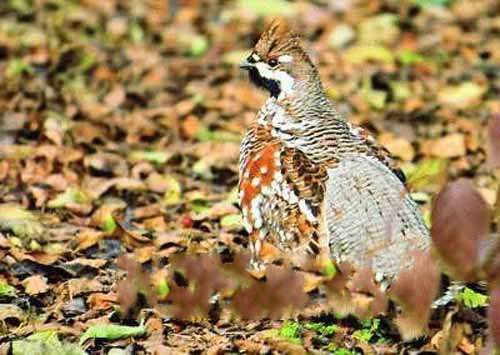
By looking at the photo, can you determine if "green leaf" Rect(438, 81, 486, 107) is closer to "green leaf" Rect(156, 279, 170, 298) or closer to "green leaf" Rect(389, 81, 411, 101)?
"green leaf" Rect(389, 81, 411, 101)

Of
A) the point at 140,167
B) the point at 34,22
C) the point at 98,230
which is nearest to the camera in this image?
the point at 98,230

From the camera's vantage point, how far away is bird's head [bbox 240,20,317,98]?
19.8 feet

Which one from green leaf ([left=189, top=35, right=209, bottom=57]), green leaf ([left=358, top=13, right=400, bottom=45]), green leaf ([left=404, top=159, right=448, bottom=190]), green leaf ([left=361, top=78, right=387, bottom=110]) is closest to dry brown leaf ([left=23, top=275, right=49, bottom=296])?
green leaf ([left=404, top=159, right=448, bottom=190])

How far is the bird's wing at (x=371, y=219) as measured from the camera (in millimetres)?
4992

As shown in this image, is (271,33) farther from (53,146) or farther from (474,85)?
(474,85)

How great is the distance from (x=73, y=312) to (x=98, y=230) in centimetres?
127

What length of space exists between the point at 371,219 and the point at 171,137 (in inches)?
145

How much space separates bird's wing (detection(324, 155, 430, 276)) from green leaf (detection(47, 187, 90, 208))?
6.79 feet

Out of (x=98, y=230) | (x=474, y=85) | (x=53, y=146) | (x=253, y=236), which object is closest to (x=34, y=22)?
(x=53, y=146)

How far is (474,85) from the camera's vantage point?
941 centimetres

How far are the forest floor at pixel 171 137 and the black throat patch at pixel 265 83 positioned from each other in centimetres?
84

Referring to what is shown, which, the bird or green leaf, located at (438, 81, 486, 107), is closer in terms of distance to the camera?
the bird

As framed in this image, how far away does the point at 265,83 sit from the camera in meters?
6.21

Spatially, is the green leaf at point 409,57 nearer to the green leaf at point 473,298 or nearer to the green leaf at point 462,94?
the green leaf at point 462,94
